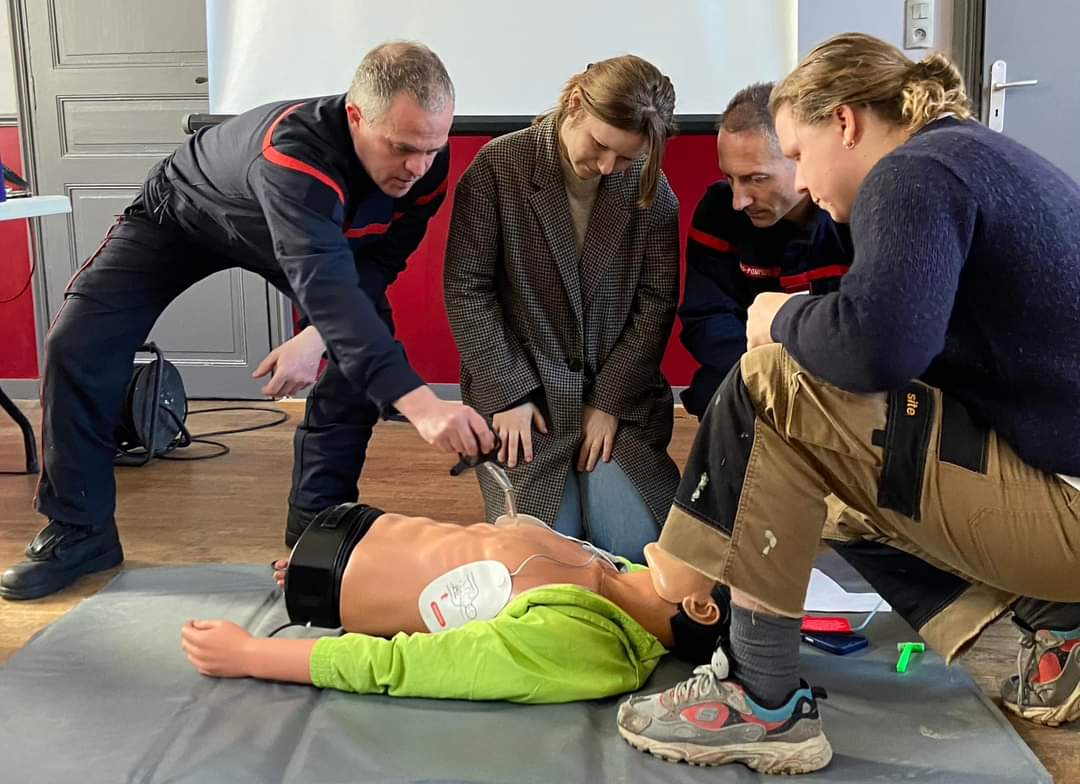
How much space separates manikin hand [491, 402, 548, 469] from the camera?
6.70ft

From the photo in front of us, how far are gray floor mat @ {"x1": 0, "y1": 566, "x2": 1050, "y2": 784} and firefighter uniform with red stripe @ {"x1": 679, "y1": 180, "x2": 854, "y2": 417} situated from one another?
586mm

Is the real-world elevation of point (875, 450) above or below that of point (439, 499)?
above

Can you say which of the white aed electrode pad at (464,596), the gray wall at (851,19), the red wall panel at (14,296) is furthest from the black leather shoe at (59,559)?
the gray wall at (851,19)

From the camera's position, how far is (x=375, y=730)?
1413 millimetres

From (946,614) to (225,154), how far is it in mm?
1413

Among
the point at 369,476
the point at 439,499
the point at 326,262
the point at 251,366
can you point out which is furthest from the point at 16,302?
the point at 326,262

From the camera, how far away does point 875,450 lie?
4.24 ft

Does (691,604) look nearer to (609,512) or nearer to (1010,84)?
(609,512)

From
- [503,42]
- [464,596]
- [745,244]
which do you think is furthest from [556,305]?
[503,42]

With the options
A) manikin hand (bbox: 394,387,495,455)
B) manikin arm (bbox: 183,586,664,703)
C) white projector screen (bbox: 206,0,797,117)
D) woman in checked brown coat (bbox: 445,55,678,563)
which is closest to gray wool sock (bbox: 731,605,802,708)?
manikin arm (bbox: 183,586,664,703)

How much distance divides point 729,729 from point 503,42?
7.74 ft

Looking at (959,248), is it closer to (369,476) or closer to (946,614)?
(946,614)

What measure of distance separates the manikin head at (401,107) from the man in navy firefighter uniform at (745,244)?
0.49m

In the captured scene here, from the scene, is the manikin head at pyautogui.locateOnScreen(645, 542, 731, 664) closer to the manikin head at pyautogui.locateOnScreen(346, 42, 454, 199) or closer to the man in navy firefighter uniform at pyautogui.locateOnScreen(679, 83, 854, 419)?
the man in navy firefighter uniform at pyautogui.locateOnScreen(679, 83, 854, 419)
